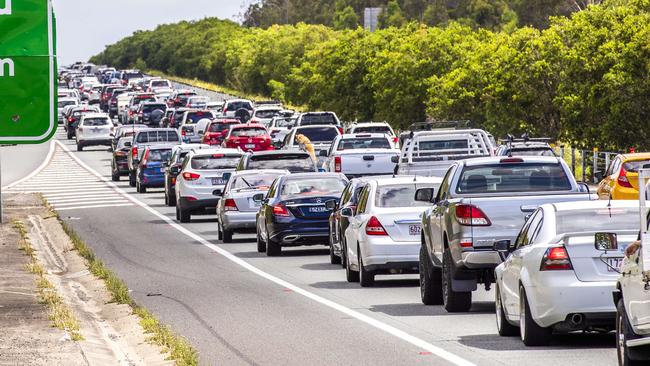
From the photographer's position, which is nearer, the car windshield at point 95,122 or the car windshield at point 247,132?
the car windshield at point 247,132

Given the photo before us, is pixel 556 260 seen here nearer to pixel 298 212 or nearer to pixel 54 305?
pixel 54 305

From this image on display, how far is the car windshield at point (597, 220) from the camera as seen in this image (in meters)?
15.1

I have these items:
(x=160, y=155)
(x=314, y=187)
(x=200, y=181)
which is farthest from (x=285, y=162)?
(x=160, y=155)

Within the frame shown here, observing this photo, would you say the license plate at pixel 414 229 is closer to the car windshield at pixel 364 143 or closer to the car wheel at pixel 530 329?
the car wheel at pixel 530 329

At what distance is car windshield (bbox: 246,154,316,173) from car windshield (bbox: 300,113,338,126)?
22.1m

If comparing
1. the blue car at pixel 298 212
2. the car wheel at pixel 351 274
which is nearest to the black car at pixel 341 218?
the car wheel at pixel 351 274

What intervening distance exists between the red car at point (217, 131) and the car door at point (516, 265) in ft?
162

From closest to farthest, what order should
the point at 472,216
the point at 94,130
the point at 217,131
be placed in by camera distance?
the point at 472,216
the point at 217,131
the point at 94,130

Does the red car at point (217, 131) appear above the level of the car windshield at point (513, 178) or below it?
below

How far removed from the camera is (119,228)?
129 feet

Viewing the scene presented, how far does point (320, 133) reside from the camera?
173 ft

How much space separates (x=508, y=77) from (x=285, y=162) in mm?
16981

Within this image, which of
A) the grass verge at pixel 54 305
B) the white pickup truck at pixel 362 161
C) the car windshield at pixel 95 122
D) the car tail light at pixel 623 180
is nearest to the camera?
the grass verge at pixel 54 305

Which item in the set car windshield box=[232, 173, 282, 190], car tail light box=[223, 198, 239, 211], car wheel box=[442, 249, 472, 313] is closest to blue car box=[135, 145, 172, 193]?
car windshield box=[232, 173, 282, 190]
